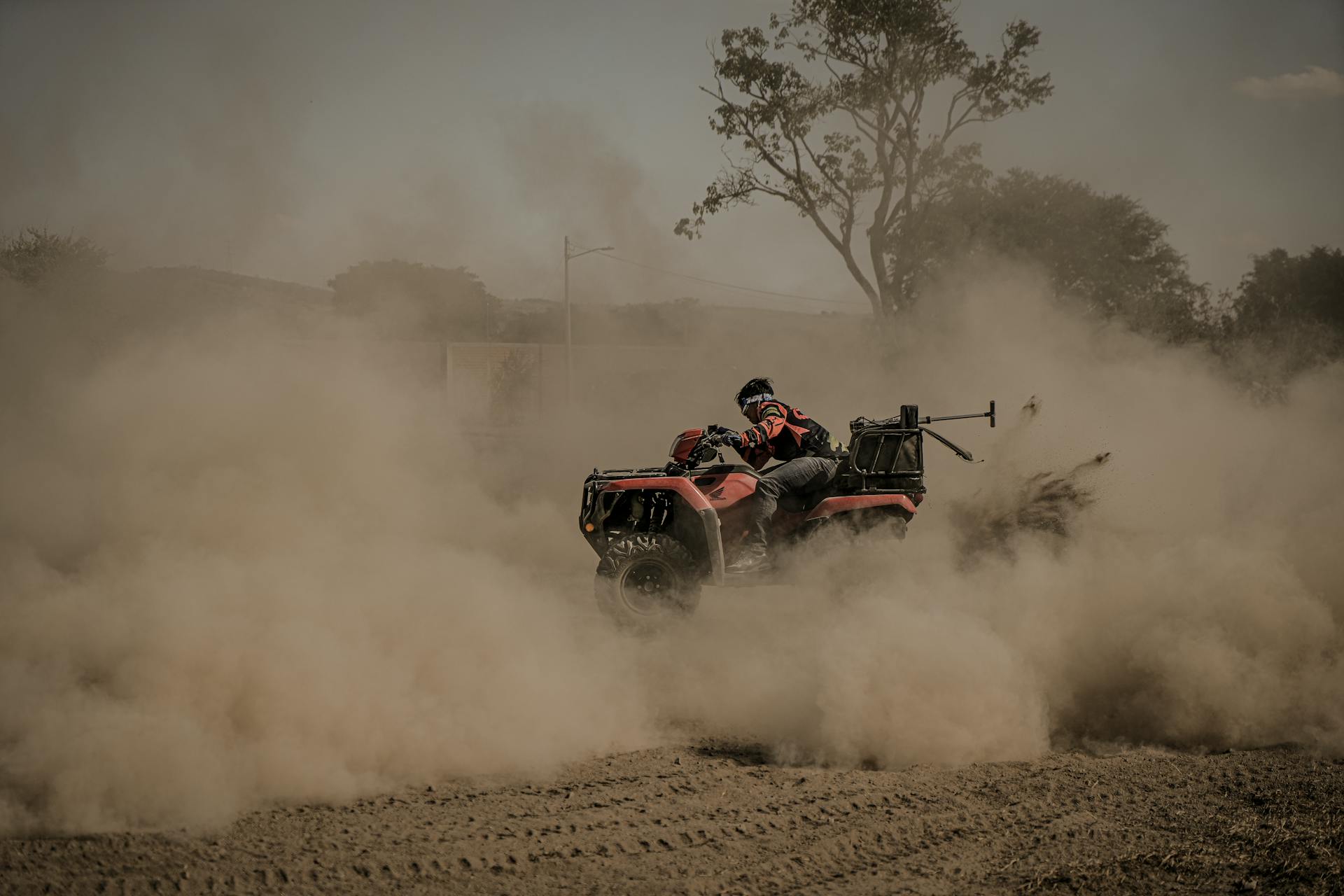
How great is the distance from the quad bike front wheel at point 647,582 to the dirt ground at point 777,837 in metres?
2.50

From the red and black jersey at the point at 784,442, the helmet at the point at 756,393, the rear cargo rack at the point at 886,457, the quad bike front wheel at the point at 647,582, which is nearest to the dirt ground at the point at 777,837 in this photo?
the quad bike front wheel at the point at 647,582

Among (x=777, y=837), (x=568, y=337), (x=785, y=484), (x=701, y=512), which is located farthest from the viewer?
(x=568, y=337)

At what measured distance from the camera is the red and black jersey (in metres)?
8.39

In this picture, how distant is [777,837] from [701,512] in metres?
3.61

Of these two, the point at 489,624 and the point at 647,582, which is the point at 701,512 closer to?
the point at 647,582

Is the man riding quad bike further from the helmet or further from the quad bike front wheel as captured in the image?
the quad bike front wheel

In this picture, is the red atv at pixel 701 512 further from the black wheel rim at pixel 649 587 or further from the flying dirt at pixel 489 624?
the flying dirt at pixel 489 624

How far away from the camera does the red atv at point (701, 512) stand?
8.05m

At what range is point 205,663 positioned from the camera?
208 inches

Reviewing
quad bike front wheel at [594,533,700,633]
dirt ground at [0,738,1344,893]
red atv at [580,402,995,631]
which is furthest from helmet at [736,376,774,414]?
dirt ground at [0,738,1344,893]

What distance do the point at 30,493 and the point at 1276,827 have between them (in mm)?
9467

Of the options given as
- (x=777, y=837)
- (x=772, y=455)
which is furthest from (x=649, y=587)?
(x=777, y=837)

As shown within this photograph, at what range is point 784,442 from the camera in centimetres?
852

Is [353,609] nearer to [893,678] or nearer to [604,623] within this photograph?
[604,623]
